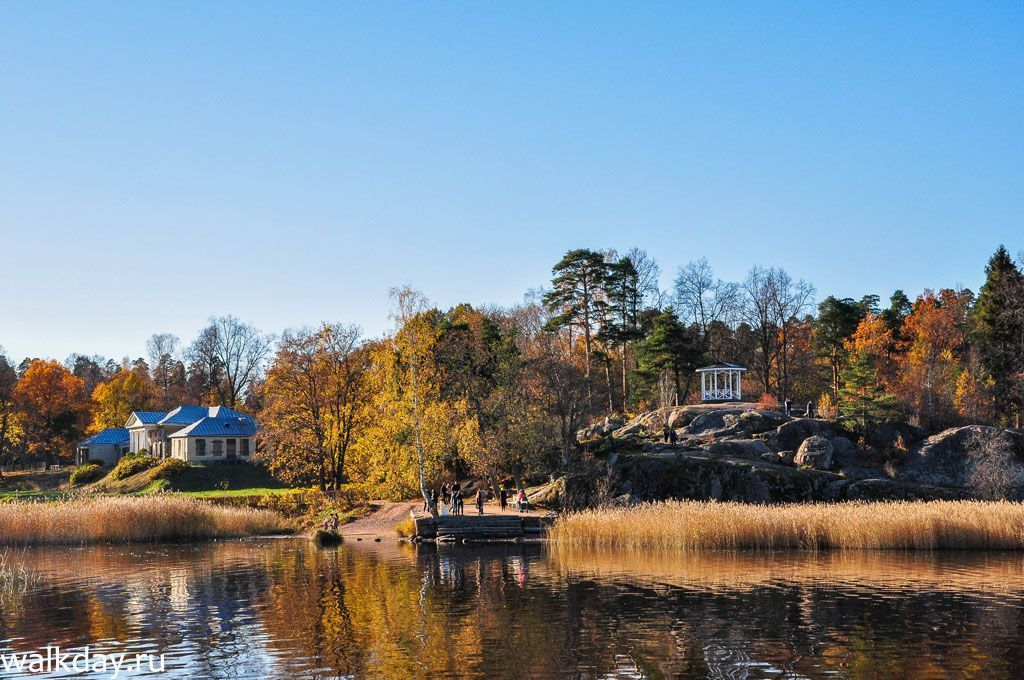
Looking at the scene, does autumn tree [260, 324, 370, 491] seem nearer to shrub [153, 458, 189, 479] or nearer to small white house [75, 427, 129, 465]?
shrub [153, 458, 189, 479]

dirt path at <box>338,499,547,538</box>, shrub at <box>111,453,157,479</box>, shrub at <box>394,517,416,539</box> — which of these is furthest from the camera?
shrub at <box>111,453,157,479</box>

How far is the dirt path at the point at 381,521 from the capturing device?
4931 centimetres

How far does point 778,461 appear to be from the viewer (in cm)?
5284

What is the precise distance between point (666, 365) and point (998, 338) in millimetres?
23194

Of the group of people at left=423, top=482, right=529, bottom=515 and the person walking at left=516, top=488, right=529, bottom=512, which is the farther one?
the group of people at left=423, top=482, right=529, bottom=515

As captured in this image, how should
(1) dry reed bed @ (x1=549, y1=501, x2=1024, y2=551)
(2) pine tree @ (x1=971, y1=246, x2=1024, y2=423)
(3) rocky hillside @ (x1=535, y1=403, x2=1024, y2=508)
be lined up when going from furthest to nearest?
(2) pine tree @ (x1=971, y1=246, x2=1024, y2=423) < (3) rocky hillside @ (x1=535, y1=403, x2=1024, y2=508) < (1) dry reed bed @ (x1=549, y1=501, x2=1024, y2=551)

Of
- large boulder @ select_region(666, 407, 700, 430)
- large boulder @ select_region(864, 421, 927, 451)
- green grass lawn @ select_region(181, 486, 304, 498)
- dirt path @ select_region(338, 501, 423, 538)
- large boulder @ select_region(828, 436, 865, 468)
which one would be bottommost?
dirt path @ select_region(338, 501, 423, 538)

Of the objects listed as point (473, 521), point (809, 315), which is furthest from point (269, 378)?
point (809, 315)

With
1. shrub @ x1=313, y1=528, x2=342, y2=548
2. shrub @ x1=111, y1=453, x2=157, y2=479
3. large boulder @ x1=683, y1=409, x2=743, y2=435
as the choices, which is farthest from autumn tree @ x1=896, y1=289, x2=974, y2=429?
shrub @ x1=111, y1=453, x2=157, y2=479

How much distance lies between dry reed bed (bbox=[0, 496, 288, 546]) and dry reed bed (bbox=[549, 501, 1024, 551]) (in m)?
19.0

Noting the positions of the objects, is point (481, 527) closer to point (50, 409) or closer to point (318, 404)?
point (318, 404)

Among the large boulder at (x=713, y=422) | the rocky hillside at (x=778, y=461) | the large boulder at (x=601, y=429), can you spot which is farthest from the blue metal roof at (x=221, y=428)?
the large boulder at (x=713, y=422)

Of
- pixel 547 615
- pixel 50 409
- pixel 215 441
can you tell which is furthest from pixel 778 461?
pixel 50 409

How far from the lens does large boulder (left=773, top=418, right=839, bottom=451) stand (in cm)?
5556
